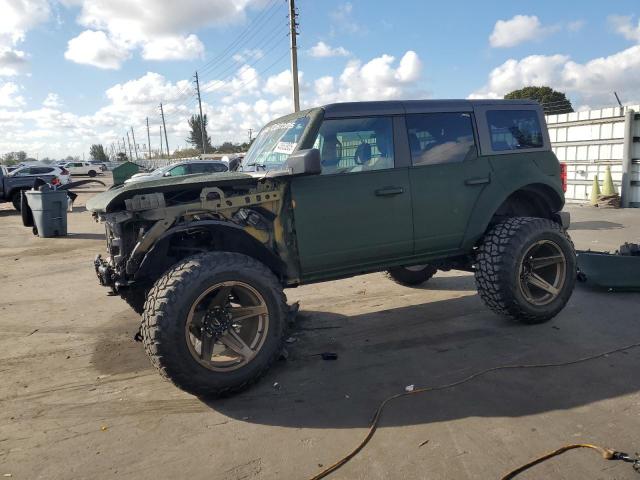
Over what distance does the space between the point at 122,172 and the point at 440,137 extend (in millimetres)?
23531

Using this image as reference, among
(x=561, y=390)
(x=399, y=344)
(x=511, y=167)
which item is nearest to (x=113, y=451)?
(x=399, y=344)

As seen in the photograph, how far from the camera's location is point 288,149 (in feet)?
13.8

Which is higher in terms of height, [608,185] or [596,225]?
[608,185]

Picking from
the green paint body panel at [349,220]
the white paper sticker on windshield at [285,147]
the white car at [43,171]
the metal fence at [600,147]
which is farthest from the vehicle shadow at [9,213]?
the metal fence at [600,147]

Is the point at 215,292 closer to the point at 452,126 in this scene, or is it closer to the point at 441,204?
the point at 441,204

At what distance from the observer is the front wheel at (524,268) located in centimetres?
452

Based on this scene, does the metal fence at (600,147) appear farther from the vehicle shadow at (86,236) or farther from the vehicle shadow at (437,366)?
the vehicle shadow at (86,236)

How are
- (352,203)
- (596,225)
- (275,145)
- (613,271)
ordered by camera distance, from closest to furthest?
(352,203), (275,145), (613,271), (596,225)

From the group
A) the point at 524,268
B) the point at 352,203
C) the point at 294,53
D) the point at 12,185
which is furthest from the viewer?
the point at 294,53

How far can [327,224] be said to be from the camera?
4.00 m

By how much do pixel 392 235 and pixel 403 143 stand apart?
83 cm

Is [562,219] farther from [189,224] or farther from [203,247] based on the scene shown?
[189,224]

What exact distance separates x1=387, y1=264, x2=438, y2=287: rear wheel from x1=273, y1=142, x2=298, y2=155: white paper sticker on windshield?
256 cm

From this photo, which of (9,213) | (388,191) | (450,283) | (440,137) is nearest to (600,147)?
(450,283)
